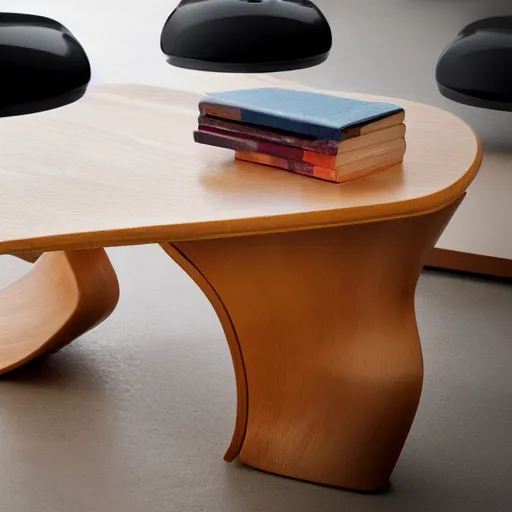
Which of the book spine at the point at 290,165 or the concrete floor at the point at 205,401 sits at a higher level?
the book spine at the point at 290,165

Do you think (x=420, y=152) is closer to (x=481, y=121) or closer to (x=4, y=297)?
(x=481, y=121)

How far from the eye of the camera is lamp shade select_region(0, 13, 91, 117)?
1402mm

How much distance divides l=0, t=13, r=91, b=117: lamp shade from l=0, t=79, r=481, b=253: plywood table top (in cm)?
13

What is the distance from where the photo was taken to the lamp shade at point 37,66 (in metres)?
1.40

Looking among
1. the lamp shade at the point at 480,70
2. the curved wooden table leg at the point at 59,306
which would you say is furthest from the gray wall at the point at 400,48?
the curved wooden table leg at the point at 59,306

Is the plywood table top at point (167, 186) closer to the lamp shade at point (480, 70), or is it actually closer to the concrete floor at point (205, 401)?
the lamp shade at point (480, 70)

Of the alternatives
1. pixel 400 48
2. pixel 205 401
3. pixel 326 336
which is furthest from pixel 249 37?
pixel 400 48

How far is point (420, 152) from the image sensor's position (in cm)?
162

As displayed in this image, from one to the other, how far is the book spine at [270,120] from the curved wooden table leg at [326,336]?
17cm

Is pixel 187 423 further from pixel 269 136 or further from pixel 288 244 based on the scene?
pixel 269 136

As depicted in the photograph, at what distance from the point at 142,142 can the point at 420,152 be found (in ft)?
1.74

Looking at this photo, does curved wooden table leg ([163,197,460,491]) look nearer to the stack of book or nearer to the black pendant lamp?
the stack of book

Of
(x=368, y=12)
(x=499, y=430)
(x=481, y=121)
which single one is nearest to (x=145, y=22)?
(x=368, y=12)

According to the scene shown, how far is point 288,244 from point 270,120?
0.22 m
